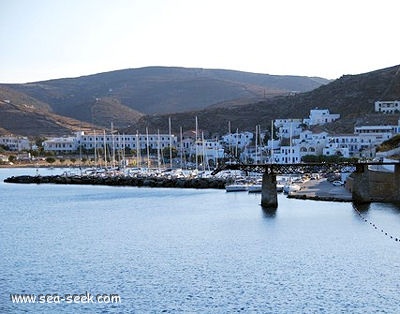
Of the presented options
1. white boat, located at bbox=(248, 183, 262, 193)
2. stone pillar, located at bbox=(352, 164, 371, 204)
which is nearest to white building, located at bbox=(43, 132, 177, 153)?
white boat, located at bbox=(248, 183, 262, 193)

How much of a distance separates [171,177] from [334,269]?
2042 inches

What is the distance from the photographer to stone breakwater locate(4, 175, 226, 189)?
74819 mm

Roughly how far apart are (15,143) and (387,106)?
79.5 metres

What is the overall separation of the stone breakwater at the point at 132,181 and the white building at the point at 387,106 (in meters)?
44.0

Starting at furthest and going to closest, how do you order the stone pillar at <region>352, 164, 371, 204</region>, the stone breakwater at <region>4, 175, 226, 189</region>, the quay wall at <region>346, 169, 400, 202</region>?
the stone breakwater at <region>4, 175, 226, 189</region> < the quay wall at <region>346, 169, 400, 202</region> < the stone pillar at <region>352, 164, 371, 204</region>

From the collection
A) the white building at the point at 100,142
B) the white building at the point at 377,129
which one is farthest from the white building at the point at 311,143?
the white building at the point at 100,142

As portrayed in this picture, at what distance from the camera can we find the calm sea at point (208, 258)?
26219mm

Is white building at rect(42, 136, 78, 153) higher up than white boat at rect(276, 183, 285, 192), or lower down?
higher up

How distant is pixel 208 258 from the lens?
33.4 m

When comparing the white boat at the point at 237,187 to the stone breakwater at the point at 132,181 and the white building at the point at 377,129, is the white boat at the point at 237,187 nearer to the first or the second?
the stone breakwater at the point at 132,181

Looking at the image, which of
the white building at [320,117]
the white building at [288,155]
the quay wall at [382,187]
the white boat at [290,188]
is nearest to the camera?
the quay wall at [382,187]

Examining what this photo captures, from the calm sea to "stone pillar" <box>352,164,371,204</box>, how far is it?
4.28 ft

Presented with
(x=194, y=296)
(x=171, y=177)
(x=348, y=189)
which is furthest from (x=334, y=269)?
(x=171, y=177)

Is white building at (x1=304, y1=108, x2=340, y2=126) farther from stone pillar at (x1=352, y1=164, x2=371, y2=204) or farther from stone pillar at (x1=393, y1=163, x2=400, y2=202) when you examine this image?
stone pillar at (x1=352, y1=164, x2=371, y2=204)
